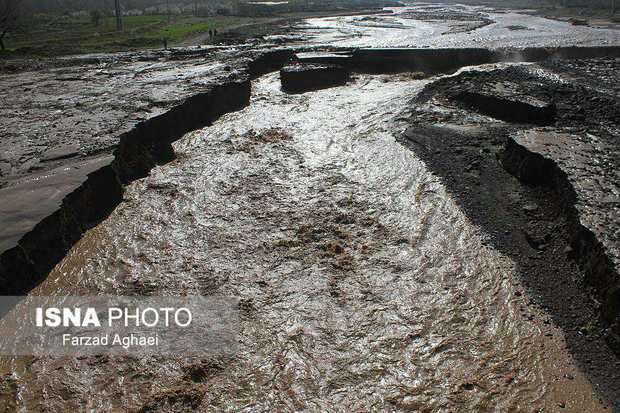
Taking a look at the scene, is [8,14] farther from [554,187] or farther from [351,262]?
[554,187]

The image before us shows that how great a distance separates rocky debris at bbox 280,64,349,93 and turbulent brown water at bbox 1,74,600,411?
4306 mm

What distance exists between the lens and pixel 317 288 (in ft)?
12.5

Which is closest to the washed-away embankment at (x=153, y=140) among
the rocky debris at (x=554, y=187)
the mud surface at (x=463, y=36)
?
the mud surface at (x=463, y=36)

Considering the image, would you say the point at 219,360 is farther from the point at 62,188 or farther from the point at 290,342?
the point at 62,188

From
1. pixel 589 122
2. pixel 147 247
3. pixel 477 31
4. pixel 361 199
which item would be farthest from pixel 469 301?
pixel 477 31

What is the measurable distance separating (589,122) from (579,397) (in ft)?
16.7

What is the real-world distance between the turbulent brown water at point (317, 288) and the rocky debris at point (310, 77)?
14.1 ft

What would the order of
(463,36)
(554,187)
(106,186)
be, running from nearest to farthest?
(554,187), (106,186), (463,36)

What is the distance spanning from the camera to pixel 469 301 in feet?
11.9

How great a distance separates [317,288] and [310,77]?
7805mm

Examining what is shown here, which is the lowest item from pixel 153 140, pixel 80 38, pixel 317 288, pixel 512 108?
pixel 317 288

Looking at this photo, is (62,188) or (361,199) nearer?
(62,188)

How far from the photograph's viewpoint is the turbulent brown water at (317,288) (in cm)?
284

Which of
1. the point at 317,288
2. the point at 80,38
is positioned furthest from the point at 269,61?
the point at 80,38
